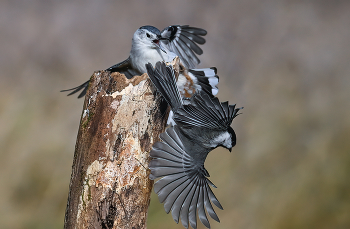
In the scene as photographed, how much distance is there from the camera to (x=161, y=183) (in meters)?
1.38

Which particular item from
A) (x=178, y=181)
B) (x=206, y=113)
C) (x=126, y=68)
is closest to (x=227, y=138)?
(x=206, y=113)

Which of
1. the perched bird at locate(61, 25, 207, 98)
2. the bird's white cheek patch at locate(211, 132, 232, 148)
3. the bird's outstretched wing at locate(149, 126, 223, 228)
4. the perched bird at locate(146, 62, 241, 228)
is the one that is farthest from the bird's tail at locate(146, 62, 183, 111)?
the perched bird at locate(61, 25, 207, 98)

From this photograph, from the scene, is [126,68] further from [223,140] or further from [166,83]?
[223,140]

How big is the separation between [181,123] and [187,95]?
57 centimetres

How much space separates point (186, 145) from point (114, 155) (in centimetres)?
33

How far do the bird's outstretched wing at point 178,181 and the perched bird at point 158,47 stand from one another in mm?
608

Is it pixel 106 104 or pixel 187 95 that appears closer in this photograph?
pixel 106 104

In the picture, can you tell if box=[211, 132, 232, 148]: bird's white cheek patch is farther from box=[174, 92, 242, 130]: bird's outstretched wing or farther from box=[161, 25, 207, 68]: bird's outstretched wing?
box=[161, 25, 207, 68]: bird's outstretched wing

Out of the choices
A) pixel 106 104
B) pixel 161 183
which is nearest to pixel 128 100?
pixel 106 104

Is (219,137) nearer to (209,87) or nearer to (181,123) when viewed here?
(181,123)

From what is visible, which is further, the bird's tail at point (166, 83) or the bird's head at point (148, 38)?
the bird's head at point (148, 38)

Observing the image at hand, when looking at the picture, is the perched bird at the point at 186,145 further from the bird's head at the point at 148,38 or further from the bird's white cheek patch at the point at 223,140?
the bird's head at the point at 148,38

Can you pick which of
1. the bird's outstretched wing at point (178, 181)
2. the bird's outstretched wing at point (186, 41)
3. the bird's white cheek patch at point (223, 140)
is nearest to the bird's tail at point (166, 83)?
the bird's outstretched wing at point (178, 181)

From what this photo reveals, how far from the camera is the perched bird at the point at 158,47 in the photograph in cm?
185
